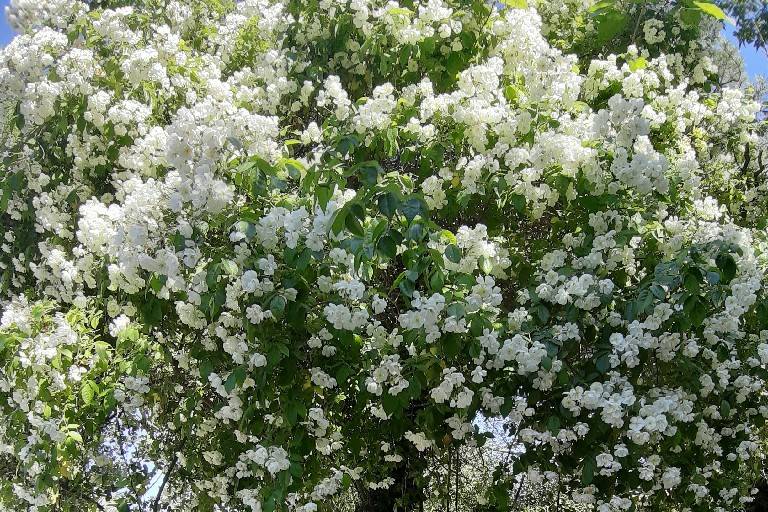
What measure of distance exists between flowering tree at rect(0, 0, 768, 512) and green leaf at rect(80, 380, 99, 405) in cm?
7

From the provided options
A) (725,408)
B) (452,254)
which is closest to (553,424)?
(452,254)

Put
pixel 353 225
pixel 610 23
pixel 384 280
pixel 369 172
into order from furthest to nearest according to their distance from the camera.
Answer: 1. pixel 384 280
2. pixel 369 172
3. pixel 353 225
4. pixel 610 23

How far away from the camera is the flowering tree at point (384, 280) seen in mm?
2906

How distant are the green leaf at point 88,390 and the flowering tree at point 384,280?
0.07 meters

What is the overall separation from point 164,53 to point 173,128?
1492 mm

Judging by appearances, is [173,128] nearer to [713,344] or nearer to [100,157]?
[100,157]

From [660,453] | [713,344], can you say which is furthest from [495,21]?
[660,453]

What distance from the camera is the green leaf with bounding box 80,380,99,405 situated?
3.32 meters

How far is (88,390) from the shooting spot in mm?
3330

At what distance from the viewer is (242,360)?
296 cm

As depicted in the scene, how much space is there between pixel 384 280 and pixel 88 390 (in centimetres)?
152

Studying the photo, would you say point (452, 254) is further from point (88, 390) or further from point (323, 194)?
point (88, 390)

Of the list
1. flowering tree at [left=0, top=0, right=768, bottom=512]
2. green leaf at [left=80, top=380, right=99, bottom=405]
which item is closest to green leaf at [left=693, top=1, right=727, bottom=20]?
flowering tree at [left=0, top=0, right=768, bottom=512]

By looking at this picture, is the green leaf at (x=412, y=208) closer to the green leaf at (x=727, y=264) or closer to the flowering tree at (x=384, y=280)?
the flowering tree at (x=384, y=280)
